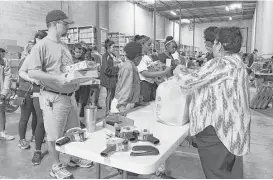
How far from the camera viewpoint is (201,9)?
17.9 metres

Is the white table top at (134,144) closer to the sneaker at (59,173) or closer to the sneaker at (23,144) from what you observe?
the sneaker at (59,173)

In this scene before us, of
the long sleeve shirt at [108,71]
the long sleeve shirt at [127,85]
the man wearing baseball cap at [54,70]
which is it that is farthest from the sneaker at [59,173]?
the long sleeve shirt at [108,71]

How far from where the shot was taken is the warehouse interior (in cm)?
275

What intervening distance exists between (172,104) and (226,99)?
1.31 ft

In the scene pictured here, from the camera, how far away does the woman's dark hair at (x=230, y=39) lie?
1.46 metres

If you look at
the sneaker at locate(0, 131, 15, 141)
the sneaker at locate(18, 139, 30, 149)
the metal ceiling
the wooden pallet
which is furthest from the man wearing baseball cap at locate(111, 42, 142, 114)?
the metal ceiling

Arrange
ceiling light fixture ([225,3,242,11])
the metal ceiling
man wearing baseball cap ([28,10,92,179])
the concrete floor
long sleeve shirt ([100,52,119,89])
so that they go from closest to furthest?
man wearing baseball cap ([28,10,92,179])
the concrete floor
long sleeve shirt ([100,52,119,89])
the metal ceiling
ceiling light fixture ([225,3,242,11])

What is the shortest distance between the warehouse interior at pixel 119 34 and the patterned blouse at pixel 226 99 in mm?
308

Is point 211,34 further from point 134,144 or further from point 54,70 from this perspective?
point 54,70

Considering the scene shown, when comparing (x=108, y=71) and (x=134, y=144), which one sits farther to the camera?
(x=108, y=71)

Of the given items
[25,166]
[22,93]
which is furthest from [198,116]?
Result: [22,93]

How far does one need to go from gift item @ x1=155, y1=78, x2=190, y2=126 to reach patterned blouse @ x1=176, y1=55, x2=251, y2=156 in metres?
0.23

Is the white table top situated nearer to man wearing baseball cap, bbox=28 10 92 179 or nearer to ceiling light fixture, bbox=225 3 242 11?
man wearing baseball cap, bbox=28 10 92 179

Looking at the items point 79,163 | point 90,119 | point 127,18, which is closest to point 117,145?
point 90,119
